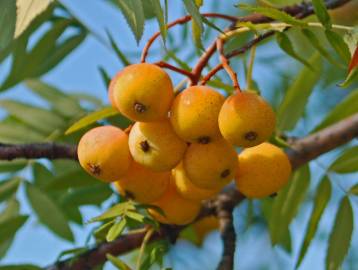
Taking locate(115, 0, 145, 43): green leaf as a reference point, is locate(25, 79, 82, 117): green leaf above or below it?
Answer: below

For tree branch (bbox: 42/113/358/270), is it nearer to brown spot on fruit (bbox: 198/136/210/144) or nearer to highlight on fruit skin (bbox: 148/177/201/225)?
highlight on fruit skin (bbox: 148/177/201/225)

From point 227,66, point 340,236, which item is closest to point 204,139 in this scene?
point 227,66

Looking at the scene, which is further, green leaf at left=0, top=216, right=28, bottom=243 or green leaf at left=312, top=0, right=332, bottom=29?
green leaf at left=0, top=216, right=28, bottom=243

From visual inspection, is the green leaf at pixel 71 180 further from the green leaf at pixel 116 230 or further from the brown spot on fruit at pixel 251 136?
the brown spot on fruit at pixel 251 136

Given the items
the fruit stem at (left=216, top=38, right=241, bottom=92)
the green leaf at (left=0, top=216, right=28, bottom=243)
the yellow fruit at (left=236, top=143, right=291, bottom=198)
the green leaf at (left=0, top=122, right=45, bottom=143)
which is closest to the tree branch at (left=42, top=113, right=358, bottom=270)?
the green leaf at (left=0, top=216, right=28, bottom=243)

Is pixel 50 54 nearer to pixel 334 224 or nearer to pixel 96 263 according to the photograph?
pixel 96 263

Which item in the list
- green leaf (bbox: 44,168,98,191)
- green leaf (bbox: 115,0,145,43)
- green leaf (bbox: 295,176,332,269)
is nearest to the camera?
green leaf (bbox: 115,0,145,43)
